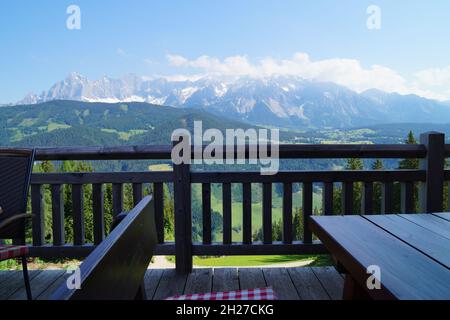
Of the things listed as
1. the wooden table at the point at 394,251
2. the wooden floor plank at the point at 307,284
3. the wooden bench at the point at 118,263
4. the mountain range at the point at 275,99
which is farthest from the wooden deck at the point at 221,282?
the mountain range at the point at 275,99

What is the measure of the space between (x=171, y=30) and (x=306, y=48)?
38.4m

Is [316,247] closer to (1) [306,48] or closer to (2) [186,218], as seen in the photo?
(2) [186,218]

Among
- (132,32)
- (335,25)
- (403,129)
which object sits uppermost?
(132,32)

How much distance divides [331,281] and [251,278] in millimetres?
579

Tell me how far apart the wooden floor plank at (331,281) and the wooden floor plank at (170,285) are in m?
1.00

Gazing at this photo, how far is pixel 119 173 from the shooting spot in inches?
113

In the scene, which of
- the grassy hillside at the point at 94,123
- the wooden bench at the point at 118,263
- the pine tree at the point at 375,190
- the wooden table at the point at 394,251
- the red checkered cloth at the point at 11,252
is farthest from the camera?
the grassy hillside at the point at 94,123

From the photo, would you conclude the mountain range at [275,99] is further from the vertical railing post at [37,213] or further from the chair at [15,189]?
the chair at [15,189]

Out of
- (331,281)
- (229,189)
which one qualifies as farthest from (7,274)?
(331,281)

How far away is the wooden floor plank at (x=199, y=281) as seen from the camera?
2598 mm

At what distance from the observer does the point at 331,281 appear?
2.73 meters

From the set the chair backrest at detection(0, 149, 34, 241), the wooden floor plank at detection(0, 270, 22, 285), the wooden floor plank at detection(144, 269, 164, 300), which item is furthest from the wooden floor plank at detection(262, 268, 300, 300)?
the wooden floor plank at detection(0, 270, 22, 285)

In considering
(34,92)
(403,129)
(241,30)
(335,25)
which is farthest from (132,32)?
(34,92)
